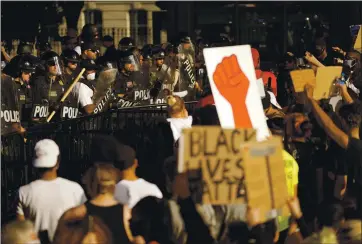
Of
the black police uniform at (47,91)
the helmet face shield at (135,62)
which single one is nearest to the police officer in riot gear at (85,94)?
the black police uniform at (47,91)

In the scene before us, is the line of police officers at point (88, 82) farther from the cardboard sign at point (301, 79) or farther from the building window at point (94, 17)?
the building window at point (94, 17)

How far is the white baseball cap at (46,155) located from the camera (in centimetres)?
785

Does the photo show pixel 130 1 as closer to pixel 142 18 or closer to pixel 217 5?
pixel 142 18

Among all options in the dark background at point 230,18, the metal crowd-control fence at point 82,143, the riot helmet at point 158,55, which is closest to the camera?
the metal crowd-control fence at point 82,143

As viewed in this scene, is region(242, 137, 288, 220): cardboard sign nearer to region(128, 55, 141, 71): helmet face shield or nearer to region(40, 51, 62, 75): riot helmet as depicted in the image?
region(40, 51, 62, 75): riot helmet

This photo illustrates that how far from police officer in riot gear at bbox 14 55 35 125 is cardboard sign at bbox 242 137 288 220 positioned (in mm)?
5639

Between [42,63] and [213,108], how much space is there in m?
5.25

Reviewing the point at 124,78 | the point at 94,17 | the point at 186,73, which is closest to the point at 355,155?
the point at 124,78

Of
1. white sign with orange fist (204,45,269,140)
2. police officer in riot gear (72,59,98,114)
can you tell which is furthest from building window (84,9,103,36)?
white sign with orange fist (204,45,269,140)

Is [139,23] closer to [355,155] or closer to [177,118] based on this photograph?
[177,118]

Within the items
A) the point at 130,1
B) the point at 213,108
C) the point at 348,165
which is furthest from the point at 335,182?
the point at 130,1

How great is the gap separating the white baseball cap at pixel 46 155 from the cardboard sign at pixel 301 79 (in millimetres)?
3009

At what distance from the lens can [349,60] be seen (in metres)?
13.4

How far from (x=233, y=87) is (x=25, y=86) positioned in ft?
19.6
